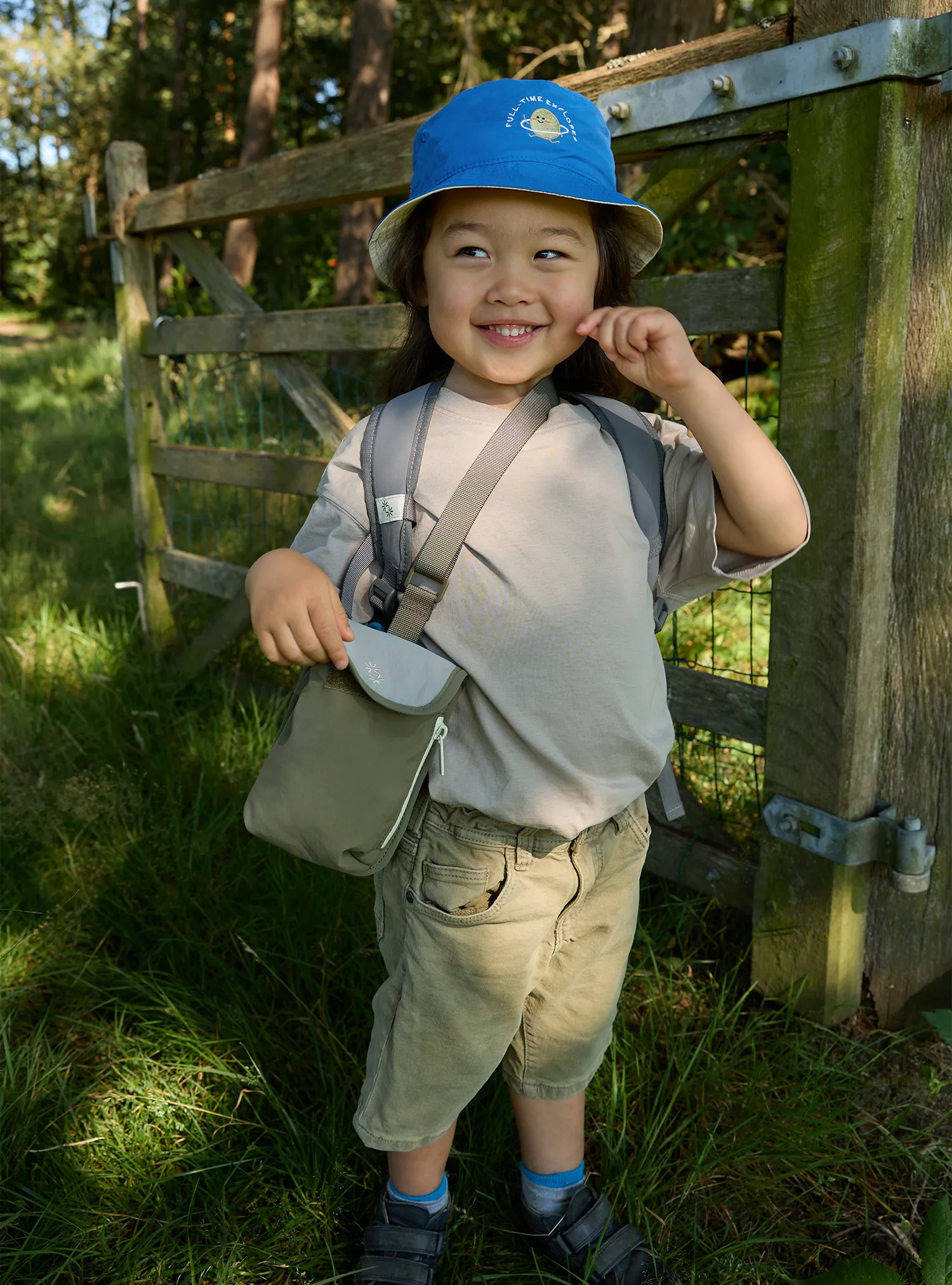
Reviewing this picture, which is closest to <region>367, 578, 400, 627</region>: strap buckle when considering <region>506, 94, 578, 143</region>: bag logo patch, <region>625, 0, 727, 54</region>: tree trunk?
<region>506, 94, 578, 143</region>: bag logo patch

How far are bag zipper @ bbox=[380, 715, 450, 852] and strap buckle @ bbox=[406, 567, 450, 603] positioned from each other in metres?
0.18

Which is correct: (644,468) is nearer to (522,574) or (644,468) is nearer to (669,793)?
(522,574)

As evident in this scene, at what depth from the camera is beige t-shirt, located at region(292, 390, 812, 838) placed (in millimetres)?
1476

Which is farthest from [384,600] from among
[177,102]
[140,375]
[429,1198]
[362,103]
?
[177,102]

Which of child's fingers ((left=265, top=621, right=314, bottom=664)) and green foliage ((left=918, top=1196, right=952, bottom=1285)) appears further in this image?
green foliage ((left=918, top=1196, right=952, bottom=1285))

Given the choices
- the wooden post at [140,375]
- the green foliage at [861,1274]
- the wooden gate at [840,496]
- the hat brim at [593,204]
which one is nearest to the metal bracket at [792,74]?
the wooden gate at [840,496]

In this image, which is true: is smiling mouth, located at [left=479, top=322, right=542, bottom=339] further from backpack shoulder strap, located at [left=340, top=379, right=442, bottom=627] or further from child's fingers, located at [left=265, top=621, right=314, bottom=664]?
child's fingers, located at [left=265, top=621, right=314, bottom=664]

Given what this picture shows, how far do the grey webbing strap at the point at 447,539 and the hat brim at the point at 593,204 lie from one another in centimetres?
35

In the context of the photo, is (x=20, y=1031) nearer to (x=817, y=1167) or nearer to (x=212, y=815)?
(x=212, y=815)

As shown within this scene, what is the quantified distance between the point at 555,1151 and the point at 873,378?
1463mm

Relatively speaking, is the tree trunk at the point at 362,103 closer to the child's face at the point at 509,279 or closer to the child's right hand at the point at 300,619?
the child's face at the point at 509,279

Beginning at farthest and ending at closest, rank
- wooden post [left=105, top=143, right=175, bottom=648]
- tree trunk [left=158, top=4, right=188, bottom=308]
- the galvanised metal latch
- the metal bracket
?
tree trunk [left=158, top=4, right=188, bottom=308], wooden post [left=105, top=143, right=175, bottom=648], the galvanised metal latch, the metal bracket

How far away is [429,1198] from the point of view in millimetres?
1741

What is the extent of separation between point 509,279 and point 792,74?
0.80m
